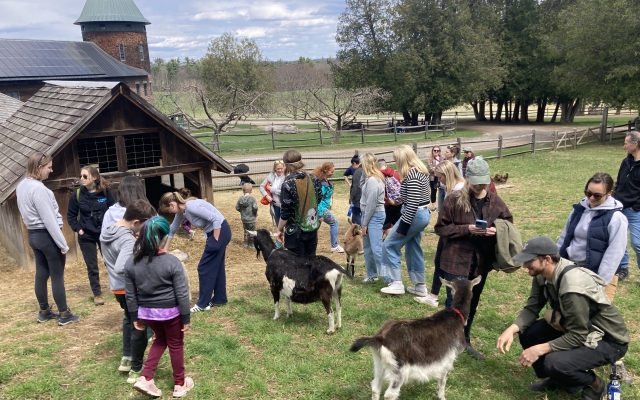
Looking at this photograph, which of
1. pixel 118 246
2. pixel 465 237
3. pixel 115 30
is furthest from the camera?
pixel 115 30

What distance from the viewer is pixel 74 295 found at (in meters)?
7.60

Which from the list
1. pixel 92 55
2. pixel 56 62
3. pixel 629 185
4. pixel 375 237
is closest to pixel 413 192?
pixel 375 237

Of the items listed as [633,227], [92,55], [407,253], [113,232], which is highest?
[92,55]

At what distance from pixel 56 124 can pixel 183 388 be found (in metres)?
7.38

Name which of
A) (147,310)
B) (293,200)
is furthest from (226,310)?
(147,310)

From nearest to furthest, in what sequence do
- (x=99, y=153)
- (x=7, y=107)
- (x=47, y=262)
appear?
(x=47, y=262) < (x=99, y=153) < (x=7, y=107)

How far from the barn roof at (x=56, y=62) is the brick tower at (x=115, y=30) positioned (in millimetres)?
2166

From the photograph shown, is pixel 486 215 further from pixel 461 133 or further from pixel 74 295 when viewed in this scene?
pixel 461 133

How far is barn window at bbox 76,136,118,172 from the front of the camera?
32.7 ft

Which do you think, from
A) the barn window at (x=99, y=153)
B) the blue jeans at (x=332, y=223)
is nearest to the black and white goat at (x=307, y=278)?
the blue jeans at (x=332, y=223)

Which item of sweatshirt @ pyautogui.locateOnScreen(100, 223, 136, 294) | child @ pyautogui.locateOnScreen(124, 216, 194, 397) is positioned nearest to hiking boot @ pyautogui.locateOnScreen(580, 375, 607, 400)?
child @ pyautogui.locateOnScreen(124, 216, 194, 397)

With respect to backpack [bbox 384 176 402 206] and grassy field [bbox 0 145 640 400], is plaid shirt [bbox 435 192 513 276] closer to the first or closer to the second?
grassy field [bbox 0 145 640 400]

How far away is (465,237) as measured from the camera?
485cm

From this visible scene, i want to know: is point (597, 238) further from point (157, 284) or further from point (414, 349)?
point (157, 284)
